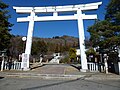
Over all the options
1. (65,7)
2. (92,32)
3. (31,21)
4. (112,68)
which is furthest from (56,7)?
(112,68)

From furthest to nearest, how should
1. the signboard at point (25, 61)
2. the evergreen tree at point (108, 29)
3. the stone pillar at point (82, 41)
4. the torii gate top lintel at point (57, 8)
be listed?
the torii gate top lintel at point (57, 8), the signboard at point (25, 61), the stone pillar at point (82, 41), the evergreen tree at point (108, 29)

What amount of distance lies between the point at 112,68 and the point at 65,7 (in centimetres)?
697

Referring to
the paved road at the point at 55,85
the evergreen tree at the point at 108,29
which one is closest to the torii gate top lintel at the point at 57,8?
the evergreen tree at the point at 108,29

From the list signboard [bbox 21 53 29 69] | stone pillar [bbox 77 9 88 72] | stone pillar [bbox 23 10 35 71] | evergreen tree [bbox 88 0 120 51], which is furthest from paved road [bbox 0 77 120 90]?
stone pillar [bbox 23 10 35 71]

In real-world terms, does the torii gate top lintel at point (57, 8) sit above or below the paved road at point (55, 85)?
above

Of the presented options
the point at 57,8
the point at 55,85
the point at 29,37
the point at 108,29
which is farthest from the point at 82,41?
the point at 55,85

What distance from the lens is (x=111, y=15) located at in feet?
44.1

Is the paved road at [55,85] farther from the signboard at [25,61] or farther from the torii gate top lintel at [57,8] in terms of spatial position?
the torii gate top lintel at [57,8]

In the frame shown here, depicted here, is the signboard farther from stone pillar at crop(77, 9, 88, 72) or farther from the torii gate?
stone pillar at crop(77, 9, 88, 72)

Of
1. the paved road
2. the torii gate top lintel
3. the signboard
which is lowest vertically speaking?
the paved road

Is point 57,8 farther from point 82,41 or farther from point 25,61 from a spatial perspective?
point 25,61

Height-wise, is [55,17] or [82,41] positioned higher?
[55,17]

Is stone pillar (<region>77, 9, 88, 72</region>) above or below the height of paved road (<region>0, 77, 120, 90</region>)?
above

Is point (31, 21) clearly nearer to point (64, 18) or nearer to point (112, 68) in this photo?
point (64, 18)
